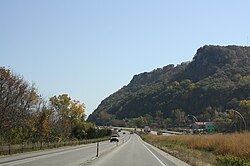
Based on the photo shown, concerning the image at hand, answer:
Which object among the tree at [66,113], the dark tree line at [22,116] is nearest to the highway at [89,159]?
the dark tree line at [22,116]

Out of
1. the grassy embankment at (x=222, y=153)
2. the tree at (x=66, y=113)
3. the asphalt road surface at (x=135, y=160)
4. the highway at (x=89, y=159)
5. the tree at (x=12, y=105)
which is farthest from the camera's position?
the tree at (x=66, y=113)

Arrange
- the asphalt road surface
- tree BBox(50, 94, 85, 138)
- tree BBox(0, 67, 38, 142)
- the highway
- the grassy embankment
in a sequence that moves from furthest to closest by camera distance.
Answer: tree BBox(50, 94, 85, 138) → tree BBox(0, 67, 38, 142) → the asphalt road surface → the grassy embankment → the highway

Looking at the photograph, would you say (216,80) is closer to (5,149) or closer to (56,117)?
(56,117)

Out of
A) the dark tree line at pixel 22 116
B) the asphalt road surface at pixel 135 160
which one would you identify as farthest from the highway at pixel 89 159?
the dark tree line at pixel 22 116

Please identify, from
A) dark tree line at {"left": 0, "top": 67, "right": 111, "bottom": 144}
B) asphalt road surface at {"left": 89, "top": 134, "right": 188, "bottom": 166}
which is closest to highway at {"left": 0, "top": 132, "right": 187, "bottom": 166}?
asphalt road surface at {"left": 89, "top": 134, "right": 188, "bottom": 166}

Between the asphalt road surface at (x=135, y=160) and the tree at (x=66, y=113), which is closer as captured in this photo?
the asphalt road surface at (x=135, y=160)

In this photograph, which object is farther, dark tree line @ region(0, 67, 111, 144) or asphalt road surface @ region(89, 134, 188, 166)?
dark tree line @ region(0, 67, 111, 144)

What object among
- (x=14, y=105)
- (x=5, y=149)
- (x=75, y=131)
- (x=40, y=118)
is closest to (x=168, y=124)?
(x=75, y=131)

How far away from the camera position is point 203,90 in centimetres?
17088

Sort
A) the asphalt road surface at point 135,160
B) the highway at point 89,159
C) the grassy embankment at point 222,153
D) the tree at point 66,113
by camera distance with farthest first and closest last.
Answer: the tree at point 66,113, the asphalt road surface at point 135,160, the grassy embankment at point 222,153, the highway at point 89,159

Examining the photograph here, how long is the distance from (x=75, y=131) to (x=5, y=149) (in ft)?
209

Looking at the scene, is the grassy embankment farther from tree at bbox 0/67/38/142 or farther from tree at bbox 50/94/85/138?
tree at bbox 50/94/85/138

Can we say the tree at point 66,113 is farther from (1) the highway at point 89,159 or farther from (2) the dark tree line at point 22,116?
(1) the highway at point 89,159

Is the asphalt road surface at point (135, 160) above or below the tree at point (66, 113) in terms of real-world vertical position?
below
